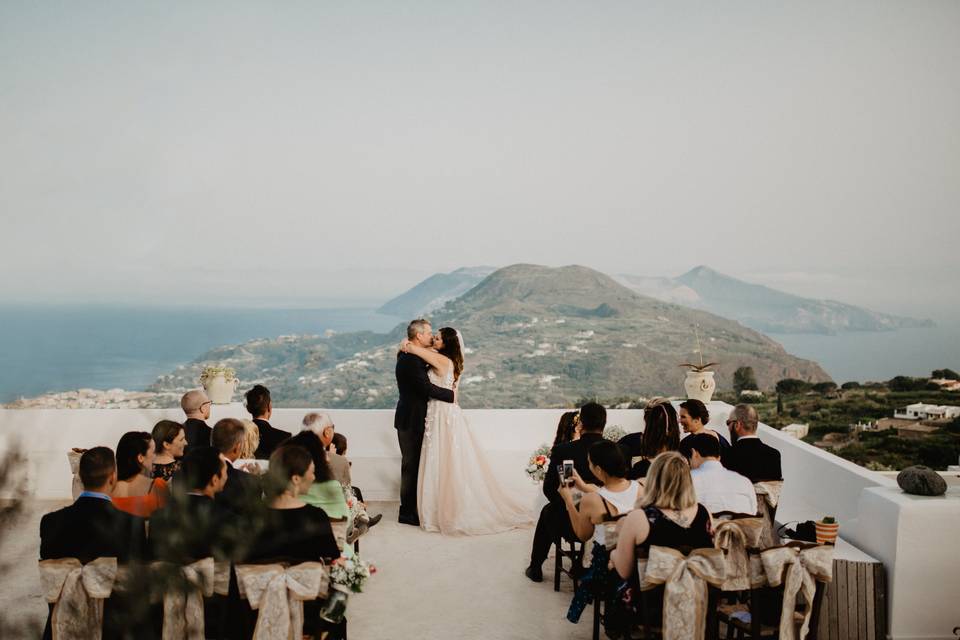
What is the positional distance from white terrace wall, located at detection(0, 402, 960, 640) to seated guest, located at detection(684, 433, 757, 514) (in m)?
Result: 0.68

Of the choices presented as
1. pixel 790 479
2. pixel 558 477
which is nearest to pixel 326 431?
pixel 558 477

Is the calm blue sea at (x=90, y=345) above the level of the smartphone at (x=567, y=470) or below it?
above

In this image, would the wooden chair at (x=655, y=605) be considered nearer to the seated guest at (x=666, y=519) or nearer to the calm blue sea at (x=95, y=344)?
the seated guest at (x=666, y=519)

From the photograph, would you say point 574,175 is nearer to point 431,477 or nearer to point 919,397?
point 919,397

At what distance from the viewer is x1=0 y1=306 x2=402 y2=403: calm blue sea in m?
1.20

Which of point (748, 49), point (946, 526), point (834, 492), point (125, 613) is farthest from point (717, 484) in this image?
point (748, 49)

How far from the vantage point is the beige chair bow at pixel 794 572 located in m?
3.51

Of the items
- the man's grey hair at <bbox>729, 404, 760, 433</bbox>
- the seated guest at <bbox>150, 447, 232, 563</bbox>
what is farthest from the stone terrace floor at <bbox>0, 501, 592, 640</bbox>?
the seated guest at <bbox>150, 447, 232, 563</bbox>

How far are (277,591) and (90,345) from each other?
2080mm

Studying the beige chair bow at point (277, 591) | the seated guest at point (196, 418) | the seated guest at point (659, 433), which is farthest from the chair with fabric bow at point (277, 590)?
the seated guest at point (196, 418)

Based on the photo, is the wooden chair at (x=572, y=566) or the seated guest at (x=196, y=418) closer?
the wooden chair at (x=572, y=566)

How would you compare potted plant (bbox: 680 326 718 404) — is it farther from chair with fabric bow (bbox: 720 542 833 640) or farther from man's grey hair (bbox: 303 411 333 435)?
chair with fabric bow (bbox: 720 542 833 640)

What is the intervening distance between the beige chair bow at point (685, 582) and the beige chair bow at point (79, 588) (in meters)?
2.01

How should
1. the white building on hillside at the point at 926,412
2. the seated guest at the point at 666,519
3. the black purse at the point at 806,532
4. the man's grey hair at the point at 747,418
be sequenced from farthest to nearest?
the white building on hillside at the point at 926,412 < the man's grey hair at the point at 747,418 < the black purse at the point at 806,532 < the seated guest at the point at 666,519
